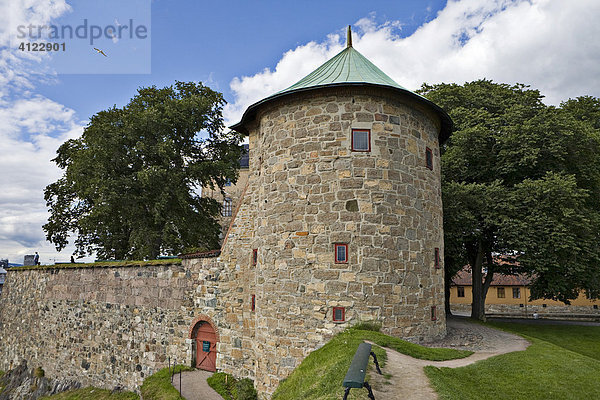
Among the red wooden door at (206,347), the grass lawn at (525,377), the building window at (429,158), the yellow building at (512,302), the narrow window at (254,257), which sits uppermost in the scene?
the building window at (429,158)

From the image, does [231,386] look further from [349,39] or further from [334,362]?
[349,39]

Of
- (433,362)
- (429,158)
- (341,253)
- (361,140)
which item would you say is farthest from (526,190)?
(433,362)

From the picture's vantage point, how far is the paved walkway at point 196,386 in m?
12.5

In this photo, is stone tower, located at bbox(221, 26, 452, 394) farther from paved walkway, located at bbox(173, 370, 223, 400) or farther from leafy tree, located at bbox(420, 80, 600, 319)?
leafy tree, located at bbox(420, 80, 600, 319)

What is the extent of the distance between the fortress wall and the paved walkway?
72cm

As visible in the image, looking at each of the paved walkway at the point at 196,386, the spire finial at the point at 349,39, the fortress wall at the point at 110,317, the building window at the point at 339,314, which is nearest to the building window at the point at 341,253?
the building window at the point at 339,314

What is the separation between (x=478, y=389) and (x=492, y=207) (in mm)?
10805

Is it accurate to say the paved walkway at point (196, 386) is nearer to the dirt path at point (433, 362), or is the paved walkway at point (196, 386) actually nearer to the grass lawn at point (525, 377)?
the dirt path at point (433, 362)

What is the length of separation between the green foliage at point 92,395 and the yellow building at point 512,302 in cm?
2946

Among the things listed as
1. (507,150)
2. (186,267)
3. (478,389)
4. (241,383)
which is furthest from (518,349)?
(186,267)

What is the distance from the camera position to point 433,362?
28.8 feet

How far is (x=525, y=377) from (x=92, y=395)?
629 inches

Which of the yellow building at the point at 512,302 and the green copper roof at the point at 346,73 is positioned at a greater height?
the green copper roof at the point at 346,73

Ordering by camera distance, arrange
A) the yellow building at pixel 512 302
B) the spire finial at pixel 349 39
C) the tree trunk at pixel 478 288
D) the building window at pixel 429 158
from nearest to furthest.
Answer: the building window at pixel 429 158, the spire finial at pixel 349 39, the tree trunk at pixel 478 288, the yellow building at pixel 512 302
